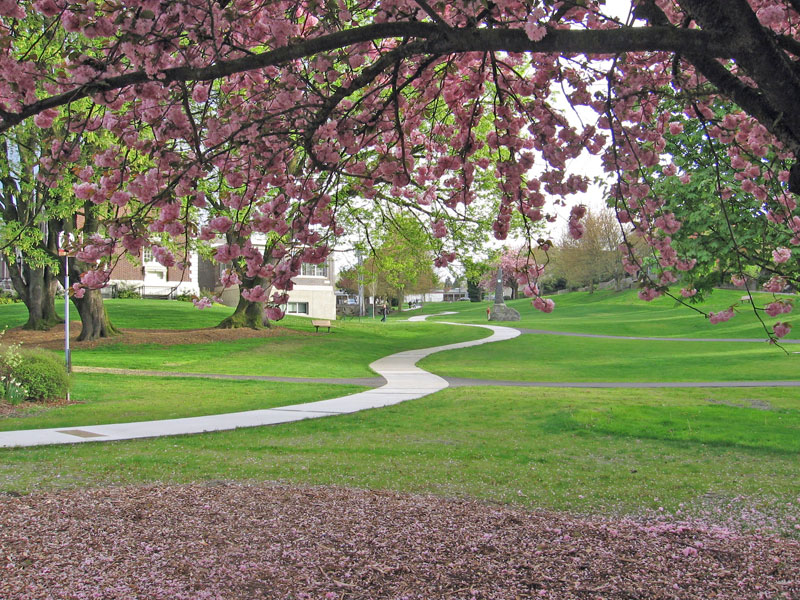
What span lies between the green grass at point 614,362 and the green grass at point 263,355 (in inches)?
115

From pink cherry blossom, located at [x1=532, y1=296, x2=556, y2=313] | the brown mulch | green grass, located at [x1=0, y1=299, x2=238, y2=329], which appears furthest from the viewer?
green grass, located at [x1=0, y1=299, x2=238, y2=329]

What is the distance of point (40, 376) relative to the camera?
38.0 ft

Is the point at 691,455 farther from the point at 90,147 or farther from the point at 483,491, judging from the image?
the point at 90,147

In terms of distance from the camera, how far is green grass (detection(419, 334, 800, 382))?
1916 cm

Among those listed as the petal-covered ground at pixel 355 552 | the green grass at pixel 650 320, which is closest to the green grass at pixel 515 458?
the petal-covered ground at pixel 355 552

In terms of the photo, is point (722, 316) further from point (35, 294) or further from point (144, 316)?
point (144, 316)

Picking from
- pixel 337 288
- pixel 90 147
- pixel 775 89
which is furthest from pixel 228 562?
pixel 337 288

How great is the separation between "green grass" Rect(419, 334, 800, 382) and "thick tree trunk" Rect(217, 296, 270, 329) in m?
8.58

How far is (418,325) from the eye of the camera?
4209 cm

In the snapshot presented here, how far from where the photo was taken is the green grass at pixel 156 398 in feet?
33.1

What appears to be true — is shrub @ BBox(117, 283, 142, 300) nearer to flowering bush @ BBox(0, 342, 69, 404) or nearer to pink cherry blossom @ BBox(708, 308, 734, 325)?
flowering bush @ BBox(0, 342, 69, 404)

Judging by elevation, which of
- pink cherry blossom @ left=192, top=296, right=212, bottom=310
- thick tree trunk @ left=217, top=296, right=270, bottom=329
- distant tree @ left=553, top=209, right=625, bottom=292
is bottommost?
thick tree trunk @ left=217, top=296, right=270, bottom=329

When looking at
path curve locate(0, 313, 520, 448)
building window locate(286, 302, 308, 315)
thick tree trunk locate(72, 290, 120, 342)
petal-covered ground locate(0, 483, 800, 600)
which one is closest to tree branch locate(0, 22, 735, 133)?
petal-covered ground locate(0, 483, 800, 600)

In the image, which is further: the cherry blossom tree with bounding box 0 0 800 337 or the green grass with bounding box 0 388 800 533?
the green grass with bounding box 0 388 800 533
